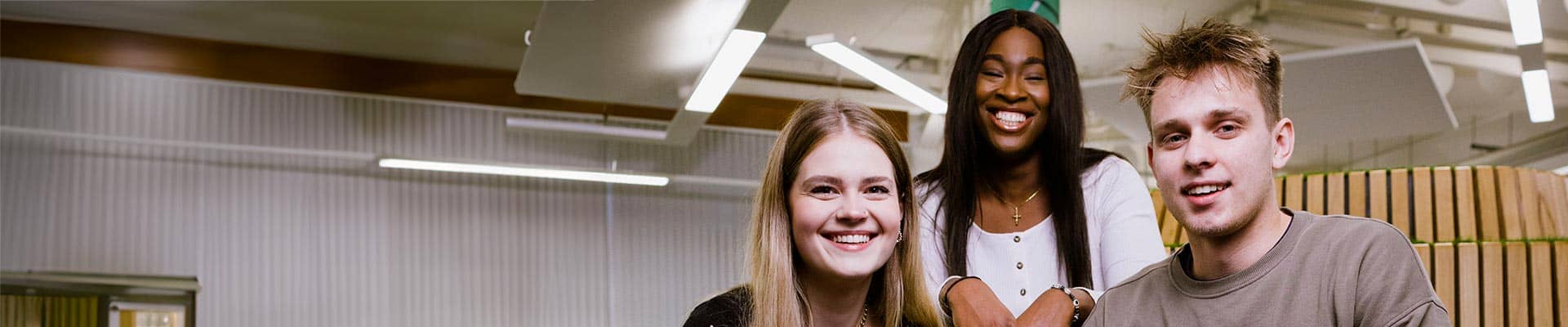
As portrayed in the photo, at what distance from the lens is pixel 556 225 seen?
44.0ft

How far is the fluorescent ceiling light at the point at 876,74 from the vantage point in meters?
7.61

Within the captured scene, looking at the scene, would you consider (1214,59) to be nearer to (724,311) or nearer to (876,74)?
(724,311)

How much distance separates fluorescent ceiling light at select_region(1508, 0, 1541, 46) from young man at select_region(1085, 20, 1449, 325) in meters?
5.62

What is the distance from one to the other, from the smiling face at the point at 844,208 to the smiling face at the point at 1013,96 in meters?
0.48

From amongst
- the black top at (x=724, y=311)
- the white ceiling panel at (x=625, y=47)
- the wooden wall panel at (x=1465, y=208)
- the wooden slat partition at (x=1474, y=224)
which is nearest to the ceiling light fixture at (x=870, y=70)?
the white ceiling panel at (x=625, y=47)

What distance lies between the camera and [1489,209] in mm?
6820

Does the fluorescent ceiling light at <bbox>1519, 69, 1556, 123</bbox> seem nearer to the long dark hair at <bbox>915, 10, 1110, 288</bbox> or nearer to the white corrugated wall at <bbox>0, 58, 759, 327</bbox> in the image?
the white corrugated wall at <bbox>0, 58, 759, 327</bbox>

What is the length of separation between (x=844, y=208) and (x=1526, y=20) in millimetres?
6413

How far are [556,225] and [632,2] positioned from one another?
20.2 feet

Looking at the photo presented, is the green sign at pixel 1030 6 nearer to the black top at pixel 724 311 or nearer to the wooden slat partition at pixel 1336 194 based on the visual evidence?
the wooden slat partition at pixel 1336 194

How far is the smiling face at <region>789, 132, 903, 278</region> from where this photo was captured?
260 centimetres

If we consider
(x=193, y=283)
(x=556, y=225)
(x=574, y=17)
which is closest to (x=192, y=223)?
(x=193, y=283)

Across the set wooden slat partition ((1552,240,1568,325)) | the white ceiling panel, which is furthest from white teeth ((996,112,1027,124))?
wooden slat partition ((1552,240,1568,325))

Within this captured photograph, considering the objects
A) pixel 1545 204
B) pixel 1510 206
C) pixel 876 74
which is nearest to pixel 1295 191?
pixel 1510 206
